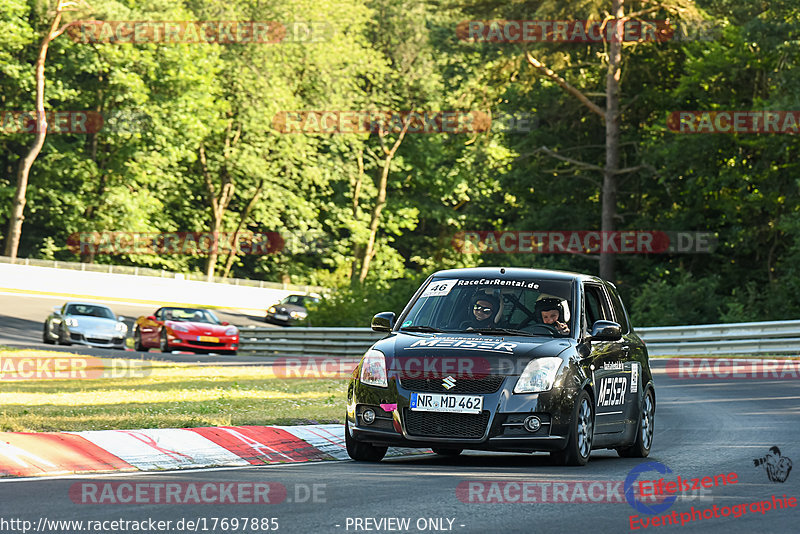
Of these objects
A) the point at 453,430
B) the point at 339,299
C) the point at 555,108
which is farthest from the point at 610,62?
the point at 453,430

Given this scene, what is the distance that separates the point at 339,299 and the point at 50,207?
1211 inches

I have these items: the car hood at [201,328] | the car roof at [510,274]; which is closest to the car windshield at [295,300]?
the car hood at [201,328]

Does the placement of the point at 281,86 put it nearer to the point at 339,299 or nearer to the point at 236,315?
the point at 236,315

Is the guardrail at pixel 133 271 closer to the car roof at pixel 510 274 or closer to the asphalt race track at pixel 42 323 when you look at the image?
the asphalt race track at pixel 42 323


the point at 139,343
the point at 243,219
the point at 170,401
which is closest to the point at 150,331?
the point at 139,343

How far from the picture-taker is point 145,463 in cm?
1001

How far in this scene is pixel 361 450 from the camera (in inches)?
428

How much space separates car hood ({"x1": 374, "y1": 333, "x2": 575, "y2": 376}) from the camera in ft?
33.5

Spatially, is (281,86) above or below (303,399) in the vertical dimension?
above

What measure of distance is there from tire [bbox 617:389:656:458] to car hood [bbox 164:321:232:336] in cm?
2316

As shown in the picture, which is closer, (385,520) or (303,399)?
(385,520)

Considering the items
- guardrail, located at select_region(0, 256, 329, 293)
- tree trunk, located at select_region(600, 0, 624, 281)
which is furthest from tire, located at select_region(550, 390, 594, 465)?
guardrail, located at select_region(0, 256, 329, 293)

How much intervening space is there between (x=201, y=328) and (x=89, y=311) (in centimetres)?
376

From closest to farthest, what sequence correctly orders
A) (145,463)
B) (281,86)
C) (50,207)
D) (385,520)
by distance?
(385,520), (145,463), (50,207), (281,86)
